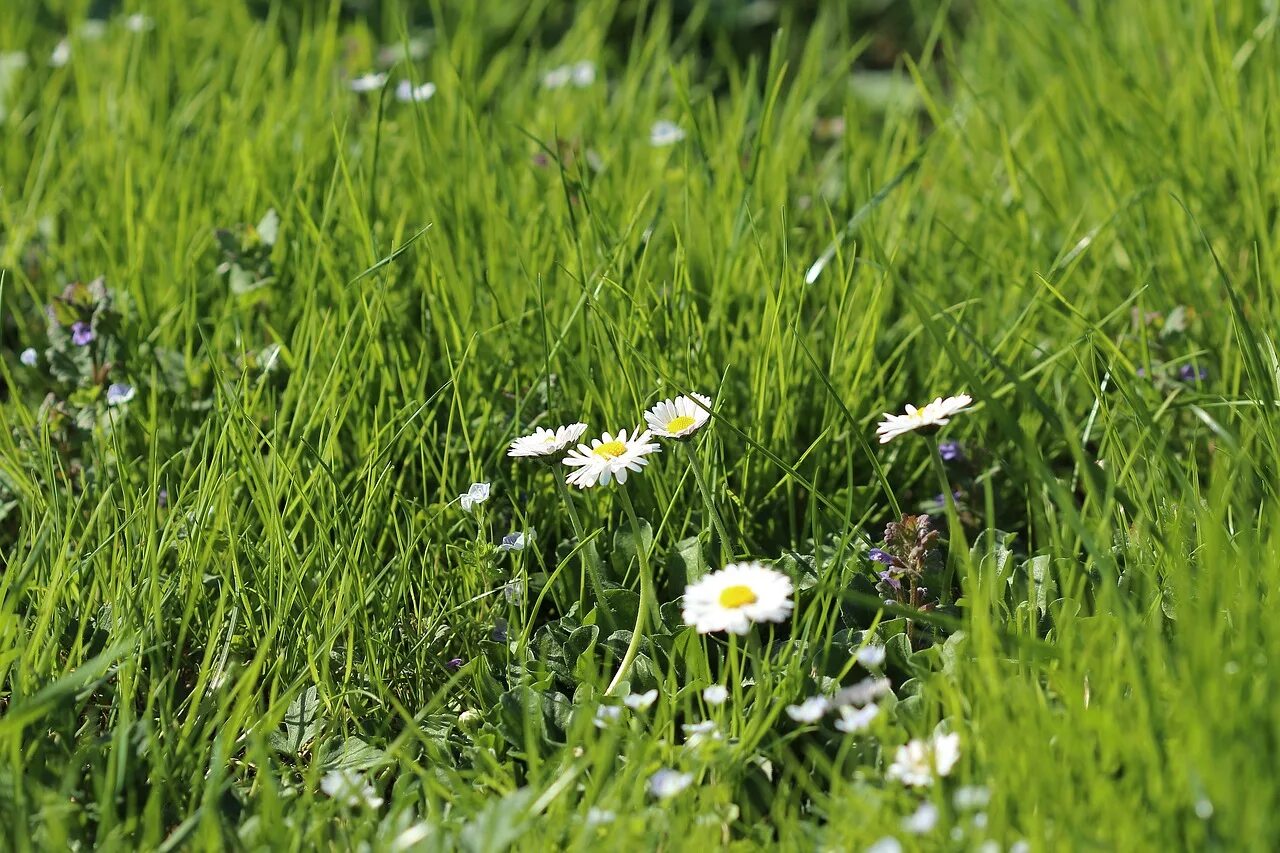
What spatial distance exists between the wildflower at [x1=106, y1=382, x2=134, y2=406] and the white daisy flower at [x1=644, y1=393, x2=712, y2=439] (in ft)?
2.75

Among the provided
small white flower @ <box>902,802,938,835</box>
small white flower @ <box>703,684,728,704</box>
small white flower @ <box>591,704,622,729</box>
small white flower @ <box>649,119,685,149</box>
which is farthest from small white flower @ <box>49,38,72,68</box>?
small white flower @ <box>902,802,938,835</box>

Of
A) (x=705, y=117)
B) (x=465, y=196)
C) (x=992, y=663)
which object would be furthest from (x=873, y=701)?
(x=705, y=117)

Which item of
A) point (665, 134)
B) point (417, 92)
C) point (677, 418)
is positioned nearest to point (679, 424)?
point (677, 418)

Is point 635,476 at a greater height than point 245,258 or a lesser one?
lesser

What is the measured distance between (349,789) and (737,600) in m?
0.45

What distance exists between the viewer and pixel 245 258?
2162 mm

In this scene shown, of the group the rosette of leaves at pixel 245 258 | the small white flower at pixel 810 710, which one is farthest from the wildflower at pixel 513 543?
the rosette of leaves at pixel 245 258

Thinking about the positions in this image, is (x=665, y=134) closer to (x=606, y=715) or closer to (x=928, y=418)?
(x=928, y=418)

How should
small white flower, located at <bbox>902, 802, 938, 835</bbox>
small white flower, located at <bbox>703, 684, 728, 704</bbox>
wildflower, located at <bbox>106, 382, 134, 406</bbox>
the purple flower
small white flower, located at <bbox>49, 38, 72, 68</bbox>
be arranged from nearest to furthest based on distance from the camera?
small white flower, located at <bbox>902, 802, 938, 835</bbox> → small white flower, located at <bbox>703, 684, 728, 704</bbox> → wildflower, located at <bbox>106, 382, 134, 406</bbox> → the purple flower → small white flower, located at <bbox>49, 38, 72, 68</bbox>

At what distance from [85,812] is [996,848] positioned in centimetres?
96

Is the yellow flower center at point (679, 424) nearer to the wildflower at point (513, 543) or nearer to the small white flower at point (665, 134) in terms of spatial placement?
the wildflower at point (513, 543)

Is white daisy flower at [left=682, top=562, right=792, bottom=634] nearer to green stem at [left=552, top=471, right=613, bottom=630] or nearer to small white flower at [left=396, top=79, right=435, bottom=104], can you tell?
green stem at [left=552, top=471, right=613, bottom=630]

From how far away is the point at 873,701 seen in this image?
151 cm

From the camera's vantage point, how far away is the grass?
130 centimetres
